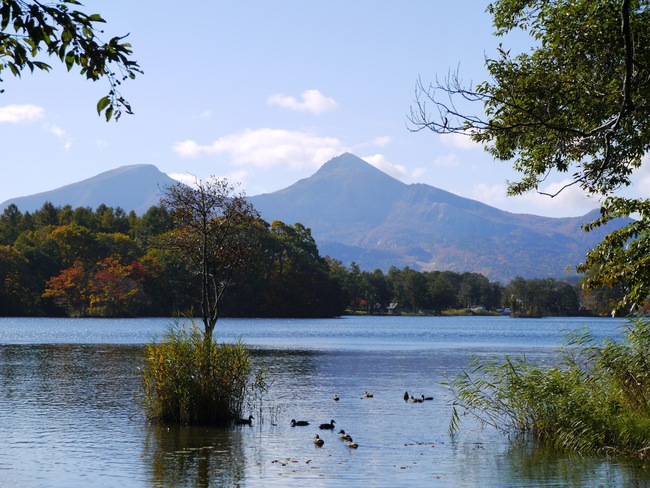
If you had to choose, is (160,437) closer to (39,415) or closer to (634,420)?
(39,415)

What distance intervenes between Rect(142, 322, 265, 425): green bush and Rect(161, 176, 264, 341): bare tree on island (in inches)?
380

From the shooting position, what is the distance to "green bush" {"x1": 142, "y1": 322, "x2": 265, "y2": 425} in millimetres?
24250

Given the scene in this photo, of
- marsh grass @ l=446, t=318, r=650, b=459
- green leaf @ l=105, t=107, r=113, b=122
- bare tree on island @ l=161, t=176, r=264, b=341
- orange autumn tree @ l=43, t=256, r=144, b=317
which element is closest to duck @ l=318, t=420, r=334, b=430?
marsh grass @ l=446, t=318, r=650, b=459

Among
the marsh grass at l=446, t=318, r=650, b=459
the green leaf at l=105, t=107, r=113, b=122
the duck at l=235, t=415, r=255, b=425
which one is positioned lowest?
the duck at l=235, t=415, r=255, b=425

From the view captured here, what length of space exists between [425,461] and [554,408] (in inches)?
147

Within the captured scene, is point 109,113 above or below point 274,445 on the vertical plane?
above

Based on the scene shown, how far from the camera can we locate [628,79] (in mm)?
12352

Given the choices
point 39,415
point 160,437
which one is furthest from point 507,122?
point 39,415

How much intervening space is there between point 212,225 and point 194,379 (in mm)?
12744

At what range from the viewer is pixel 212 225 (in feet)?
119

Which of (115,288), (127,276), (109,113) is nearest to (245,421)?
(109,113)

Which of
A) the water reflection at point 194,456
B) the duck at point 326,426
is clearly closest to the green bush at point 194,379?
the water reflection at point 194,456

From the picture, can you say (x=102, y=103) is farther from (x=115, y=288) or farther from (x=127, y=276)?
(x=127, y=276)

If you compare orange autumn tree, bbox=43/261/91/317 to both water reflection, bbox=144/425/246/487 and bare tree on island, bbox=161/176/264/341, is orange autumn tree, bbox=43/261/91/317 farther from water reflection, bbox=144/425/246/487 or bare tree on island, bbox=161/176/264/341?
water reflection, bbox=144/425/246/487
